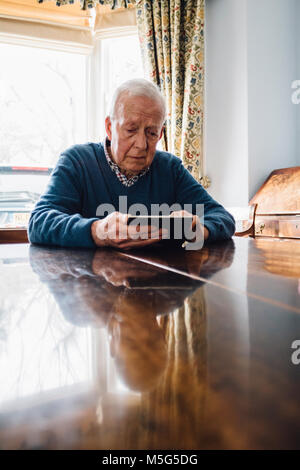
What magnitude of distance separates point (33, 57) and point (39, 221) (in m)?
2.57

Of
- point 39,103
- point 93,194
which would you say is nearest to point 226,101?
point 39,103

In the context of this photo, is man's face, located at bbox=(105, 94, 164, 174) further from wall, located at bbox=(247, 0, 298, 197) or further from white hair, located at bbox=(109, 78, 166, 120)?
wall, located at bbox=(247, 0, 298, 197)

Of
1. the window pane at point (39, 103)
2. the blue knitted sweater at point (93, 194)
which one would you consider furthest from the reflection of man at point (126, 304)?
the window pane at point (39, 103)

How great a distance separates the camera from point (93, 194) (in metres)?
1.31

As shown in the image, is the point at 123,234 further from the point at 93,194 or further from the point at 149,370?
the point at 149,370

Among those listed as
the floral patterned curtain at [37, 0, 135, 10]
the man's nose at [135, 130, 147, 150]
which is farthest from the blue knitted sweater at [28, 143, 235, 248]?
the floral patterned curtain at [37, 0, 135, 10]

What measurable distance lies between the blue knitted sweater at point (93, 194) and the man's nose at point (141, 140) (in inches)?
5.6

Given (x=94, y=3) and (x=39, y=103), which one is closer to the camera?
(x=94, y=3)

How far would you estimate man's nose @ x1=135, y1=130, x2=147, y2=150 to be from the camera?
1315 mm

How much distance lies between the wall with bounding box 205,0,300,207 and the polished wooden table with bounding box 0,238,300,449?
2.58m

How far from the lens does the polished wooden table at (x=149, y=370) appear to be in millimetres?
103

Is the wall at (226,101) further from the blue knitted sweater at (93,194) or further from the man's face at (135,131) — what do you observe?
the man's face at (135,131)

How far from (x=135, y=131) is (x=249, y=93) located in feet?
5.58

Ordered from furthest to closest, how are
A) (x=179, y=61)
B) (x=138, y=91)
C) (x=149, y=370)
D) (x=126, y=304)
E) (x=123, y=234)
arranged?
(x=179, y=61)
(x=138, y=91)
(x=123, y=234)
(x=126, y=304)
(x=149, y=370)
